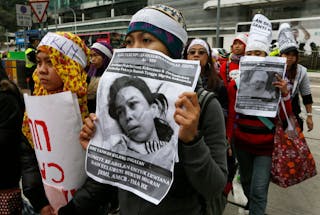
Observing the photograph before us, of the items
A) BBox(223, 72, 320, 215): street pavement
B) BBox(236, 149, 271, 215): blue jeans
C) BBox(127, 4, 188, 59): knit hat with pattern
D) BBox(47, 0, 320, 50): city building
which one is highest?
BBox(47, 0, 320, 50): city building

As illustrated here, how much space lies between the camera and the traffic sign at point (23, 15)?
9.20 m

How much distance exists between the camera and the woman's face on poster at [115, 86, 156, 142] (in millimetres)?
1164

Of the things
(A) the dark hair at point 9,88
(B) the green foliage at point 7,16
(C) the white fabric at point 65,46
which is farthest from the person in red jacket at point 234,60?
(B) the green foliage at point 7,16

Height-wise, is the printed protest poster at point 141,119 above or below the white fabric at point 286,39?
below

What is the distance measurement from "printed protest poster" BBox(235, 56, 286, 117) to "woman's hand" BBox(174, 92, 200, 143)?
1.81 meters

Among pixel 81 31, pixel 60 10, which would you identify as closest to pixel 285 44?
pixel 81 31

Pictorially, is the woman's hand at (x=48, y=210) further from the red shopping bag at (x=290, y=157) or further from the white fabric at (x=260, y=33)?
the white fabric at (x=260, y=33)

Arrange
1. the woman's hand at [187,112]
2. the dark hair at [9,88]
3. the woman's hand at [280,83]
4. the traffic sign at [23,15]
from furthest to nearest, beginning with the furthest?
the traffic sign at [23,15] < the woman's hand at [280,83] < the dark hair at [9,88] < the woman's hand at [187,112]

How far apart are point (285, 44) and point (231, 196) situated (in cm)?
184

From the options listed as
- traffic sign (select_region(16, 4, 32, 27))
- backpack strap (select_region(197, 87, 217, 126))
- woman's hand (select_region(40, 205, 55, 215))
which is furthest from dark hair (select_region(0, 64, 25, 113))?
traffic sign (select_region(16, 4, 32, 27))

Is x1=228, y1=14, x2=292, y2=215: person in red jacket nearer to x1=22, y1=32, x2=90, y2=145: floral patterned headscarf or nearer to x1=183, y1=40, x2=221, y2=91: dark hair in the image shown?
x1=183, y1=40, x2=221, y2=91: dark hair

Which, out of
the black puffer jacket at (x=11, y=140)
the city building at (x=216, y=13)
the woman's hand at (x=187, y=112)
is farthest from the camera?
the city building at (x=216, y=13)

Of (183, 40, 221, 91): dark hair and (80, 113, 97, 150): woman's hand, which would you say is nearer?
(80, 113, 97, 150): woman's hand

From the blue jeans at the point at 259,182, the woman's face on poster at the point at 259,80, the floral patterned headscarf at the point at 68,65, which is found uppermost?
the floral patterned headscarf at the point at 68,65
